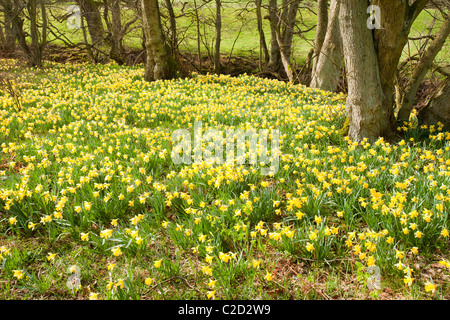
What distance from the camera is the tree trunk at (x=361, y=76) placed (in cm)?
416

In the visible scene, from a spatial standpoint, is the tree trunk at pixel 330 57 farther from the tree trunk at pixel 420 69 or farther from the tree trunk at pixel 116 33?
the tree trunk at pixel 116 33

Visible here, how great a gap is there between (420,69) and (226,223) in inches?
162

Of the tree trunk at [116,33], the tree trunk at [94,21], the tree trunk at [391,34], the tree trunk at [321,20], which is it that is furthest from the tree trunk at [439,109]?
the tree trunk at [116,33]

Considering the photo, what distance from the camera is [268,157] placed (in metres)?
3.88

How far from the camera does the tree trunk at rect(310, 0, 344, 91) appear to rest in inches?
364

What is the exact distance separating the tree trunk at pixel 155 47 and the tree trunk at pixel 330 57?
488 centimetres

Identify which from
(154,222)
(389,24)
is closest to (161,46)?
(389,24)

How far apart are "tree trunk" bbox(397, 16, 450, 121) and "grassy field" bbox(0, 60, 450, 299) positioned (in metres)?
0.40

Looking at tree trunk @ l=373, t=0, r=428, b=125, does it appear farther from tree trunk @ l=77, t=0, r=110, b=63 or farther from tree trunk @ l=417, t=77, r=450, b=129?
tree trunk @ l=77, t=0, r=110, b=63

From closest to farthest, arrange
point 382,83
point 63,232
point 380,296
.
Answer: point 380,296 → point 63,232 → point 382,83

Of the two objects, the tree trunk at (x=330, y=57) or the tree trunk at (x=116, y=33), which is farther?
the tree trunk at (x=116, y=33)
